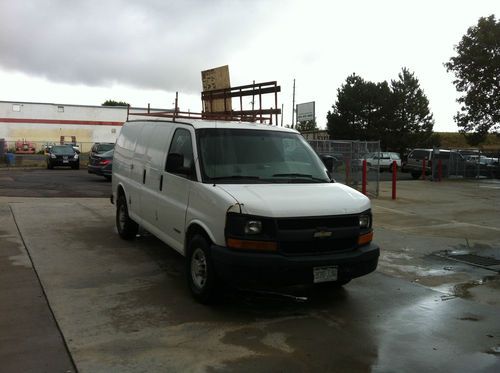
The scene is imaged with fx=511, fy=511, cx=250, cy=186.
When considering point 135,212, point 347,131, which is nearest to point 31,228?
point 135,212

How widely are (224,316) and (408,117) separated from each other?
54026mm

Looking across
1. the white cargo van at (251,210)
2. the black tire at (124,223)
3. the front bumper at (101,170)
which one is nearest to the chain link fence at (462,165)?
the front bumper at (101,170)

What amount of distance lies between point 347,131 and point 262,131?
50474 mm

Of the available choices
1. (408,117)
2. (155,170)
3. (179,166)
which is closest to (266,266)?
(179,166)

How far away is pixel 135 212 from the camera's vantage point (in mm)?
7660

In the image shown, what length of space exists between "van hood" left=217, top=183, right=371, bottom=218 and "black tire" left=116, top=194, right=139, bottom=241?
3374 millimetres

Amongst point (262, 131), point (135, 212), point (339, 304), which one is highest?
point (262, 131)

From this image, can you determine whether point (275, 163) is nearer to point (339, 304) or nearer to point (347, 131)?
point (339, 304)

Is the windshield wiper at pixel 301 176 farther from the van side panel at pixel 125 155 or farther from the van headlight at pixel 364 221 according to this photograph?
the van side panel at pixel 125 155

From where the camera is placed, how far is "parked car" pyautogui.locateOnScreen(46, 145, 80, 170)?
27.4m

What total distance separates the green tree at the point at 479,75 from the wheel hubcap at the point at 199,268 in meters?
26.9

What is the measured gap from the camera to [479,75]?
93.1 feet

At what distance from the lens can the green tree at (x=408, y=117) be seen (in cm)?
5425

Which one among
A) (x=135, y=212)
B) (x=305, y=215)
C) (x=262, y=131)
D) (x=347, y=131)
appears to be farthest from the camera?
(x=347, y=131)
